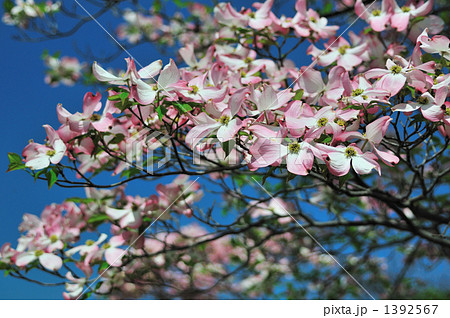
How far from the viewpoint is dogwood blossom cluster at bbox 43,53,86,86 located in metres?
1.98

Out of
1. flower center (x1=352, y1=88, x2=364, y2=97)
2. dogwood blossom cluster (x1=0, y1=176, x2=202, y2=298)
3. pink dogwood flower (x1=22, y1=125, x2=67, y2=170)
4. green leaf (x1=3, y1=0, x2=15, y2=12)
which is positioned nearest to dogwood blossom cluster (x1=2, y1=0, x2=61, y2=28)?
green leaf (x1=3, y1=0, x2=15, y2=12)

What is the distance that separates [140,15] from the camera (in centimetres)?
183

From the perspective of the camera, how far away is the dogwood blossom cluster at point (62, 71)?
198 cm

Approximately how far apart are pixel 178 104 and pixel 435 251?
1.75 m

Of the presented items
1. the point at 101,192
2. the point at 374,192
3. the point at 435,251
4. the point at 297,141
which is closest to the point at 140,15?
the point at 101,192

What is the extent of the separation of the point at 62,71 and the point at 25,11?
1.09ft

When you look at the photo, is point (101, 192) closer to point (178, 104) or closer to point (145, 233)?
point (145, 233)

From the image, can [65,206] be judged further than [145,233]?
Yes

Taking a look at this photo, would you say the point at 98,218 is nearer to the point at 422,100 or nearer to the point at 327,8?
the point at 422,100

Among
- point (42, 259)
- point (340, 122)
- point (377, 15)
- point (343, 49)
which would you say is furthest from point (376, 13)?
point (42, 259)

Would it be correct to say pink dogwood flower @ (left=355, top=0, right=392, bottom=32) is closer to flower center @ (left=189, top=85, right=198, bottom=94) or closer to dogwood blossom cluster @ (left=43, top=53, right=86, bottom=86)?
flower center @ (left=189, top=85, right=198, bottom=94)

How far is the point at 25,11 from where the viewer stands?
173cm

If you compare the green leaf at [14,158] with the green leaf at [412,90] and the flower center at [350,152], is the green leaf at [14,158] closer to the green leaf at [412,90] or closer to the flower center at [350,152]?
the flower center at [350,152]

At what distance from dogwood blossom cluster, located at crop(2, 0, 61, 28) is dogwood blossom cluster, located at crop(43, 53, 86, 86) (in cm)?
26
